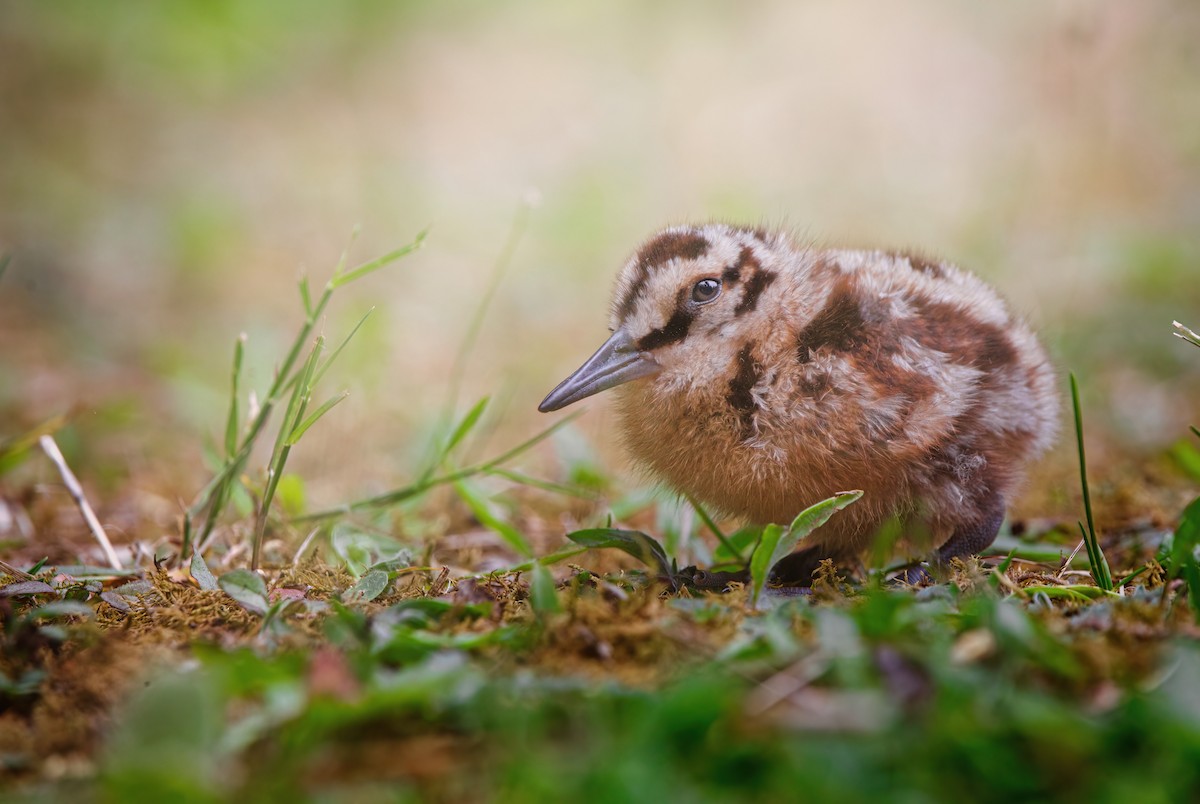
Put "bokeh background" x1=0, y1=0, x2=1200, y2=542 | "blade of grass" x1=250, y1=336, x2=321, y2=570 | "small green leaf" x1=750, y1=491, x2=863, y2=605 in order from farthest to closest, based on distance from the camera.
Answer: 1. "bokeh background" x1=0, y1=0, x2=1200, y2=542
2. "blade of grass" x1=250, y1=336, x2=321, y2=570
3. "small green leaf" x1=750, y1=491, x2=863, y2=605

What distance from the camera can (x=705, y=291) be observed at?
130 inches

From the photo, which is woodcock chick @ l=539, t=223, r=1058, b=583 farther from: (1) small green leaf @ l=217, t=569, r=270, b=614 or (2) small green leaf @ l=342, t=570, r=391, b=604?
(1) small green leaf @ l=217, t=569, r=270, b=614

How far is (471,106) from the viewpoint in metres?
12.3

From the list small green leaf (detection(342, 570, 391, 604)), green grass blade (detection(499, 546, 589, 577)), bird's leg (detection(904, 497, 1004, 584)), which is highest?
bird's leg (detection(904, 497, 1004, 584))

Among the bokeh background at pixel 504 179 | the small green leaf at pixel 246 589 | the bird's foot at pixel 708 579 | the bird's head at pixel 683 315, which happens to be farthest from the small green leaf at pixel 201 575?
the bokeh background at pixel 504 179

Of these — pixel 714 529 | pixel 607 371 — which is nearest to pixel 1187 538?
pixel 714 529

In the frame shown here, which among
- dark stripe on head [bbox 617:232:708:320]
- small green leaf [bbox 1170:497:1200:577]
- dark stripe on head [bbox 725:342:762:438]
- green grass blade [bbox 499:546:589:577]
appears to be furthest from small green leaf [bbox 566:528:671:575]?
small green leaf [bbox 1170:497:1200:577]

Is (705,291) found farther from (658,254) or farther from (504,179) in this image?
(504,179)

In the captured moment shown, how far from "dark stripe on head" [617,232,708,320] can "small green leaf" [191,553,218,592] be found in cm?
150

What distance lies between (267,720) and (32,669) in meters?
0.77

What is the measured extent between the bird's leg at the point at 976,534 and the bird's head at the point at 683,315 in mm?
902

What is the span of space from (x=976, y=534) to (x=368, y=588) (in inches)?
73.4

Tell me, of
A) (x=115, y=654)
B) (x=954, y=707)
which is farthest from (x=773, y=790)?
(x=115, y=654)

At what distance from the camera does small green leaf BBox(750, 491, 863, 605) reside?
8.16 ft
